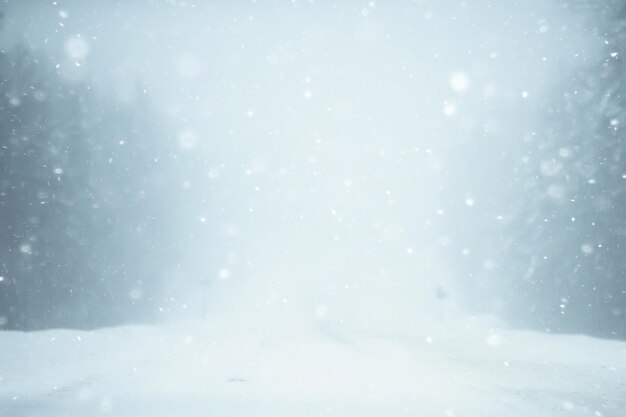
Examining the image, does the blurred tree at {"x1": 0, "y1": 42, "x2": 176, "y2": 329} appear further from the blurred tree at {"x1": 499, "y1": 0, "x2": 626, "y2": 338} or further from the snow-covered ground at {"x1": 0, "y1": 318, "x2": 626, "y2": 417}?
the blurred tree at {"x1": 499, "y1": 0, "x2": 626, "y2": 338}

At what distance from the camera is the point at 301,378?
29.3ft

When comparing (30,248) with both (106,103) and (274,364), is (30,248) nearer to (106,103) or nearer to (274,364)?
(106,103)

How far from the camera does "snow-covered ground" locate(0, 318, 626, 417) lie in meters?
6.77

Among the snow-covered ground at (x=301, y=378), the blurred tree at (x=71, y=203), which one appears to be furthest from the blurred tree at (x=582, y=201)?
the blurred tree at (x=71, y=203)

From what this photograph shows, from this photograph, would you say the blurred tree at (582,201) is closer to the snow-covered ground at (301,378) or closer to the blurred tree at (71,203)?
the snow-covered ground at (301,378)

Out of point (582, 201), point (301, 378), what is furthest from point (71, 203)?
point (582, 201)

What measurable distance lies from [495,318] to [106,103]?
25286 mm

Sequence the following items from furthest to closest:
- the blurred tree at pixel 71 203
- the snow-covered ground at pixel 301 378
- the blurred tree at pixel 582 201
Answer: the blurred tree at pixel 71 203 < the blurred tree at pixel 582 201 < the snow-covered ground at pixel 301 378

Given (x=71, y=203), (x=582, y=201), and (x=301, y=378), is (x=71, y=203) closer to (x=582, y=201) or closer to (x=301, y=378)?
(x=301, y=378)

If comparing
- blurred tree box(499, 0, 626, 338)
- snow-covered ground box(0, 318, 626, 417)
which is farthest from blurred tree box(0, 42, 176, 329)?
blurred tree box(499, 0, 626, 338)

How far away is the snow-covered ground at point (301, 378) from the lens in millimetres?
6766

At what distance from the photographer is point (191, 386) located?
8141 millimetres

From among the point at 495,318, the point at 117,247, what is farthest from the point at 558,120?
the point at 117,247

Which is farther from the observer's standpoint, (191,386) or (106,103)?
(106,103)
